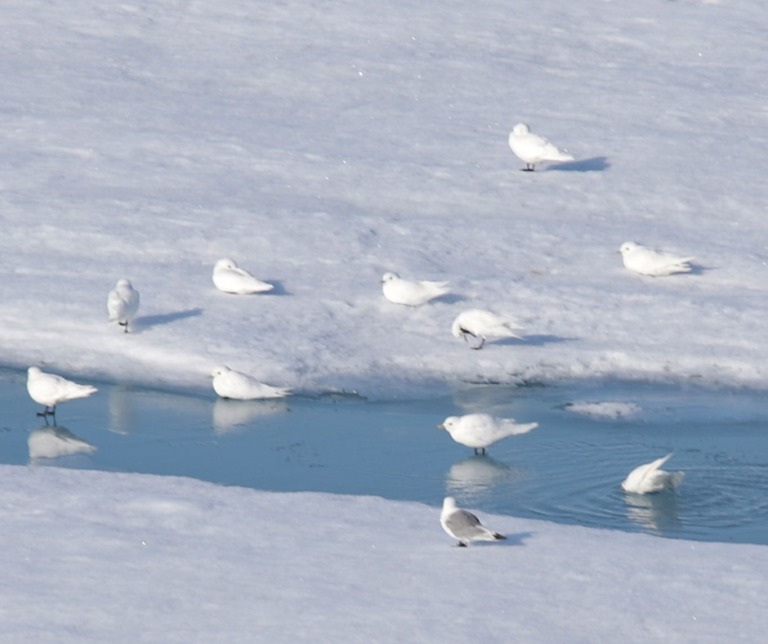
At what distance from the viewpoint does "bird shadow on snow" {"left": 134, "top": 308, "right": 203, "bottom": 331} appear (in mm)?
11047

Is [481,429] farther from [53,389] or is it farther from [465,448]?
[53,389]

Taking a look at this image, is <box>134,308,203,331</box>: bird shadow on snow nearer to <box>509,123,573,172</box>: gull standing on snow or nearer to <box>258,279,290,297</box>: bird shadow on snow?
<box>258,279,290,297</box>: bird shadow on snow

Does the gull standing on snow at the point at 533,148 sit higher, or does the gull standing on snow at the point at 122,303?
the gull standing on snow at the point at 533,148

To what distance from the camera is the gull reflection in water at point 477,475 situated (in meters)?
8.48

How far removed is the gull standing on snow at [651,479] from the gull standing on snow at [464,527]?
1.51 metres

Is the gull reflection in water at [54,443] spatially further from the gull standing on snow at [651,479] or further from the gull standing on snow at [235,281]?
the gull standing on snow at [651,479]

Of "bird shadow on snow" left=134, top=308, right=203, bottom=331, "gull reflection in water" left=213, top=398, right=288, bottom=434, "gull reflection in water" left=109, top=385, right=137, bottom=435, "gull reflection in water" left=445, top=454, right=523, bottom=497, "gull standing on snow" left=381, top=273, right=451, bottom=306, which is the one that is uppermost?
"gull standing on snow" left=381, top=273, right=451, bottom=306

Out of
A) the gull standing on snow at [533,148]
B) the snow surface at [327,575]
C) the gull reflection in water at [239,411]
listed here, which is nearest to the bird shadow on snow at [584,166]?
the gull standing on snow at [533,148]

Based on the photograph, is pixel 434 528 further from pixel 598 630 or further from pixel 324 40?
pixel 324 40

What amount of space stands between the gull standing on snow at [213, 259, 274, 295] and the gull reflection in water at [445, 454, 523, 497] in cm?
294

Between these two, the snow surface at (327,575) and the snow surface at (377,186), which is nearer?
the snow surface at (327,575)

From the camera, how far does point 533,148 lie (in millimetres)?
14188

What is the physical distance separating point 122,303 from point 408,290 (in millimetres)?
2142

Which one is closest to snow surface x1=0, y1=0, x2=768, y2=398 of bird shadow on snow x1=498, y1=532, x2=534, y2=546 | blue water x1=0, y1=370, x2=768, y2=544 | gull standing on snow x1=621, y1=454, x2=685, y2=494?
blue water x1=0, y1=370, x2=768, y2=544
